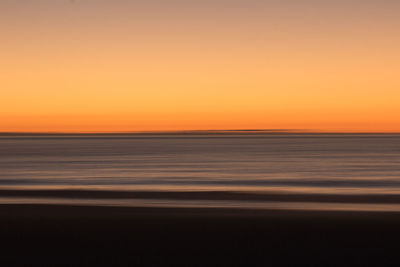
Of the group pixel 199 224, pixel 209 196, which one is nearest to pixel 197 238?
pixel 199 224

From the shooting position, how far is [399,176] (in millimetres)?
33469

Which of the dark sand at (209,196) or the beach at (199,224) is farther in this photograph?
the dark sand at (209,196)

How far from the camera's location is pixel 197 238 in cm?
1255

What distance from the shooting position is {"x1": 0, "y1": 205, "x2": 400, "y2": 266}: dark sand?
10516mm

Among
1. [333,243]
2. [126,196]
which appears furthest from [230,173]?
[333,243]

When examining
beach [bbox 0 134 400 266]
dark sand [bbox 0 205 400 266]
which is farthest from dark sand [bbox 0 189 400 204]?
dark sand [bbox 0 205 400 266]

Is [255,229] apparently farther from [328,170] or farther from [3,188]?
[328,170]

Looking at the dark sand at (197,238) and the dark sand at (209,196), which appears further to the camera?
the dark sand at (209,196)

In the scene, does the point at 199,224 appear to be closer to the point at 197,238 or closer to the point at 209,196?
the point at 197,238

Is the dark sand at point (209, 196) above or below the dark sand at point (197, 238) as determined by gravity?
below

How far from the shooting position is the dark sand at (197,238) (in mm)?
10516

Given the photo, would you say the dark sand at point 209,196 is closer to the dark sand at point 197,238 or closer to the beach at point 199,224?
the beach at point 199,224

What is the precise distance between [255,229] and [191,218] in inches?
A: 108

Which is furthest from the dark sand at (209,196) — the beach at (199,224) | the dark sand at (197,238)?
the dark sand at (197,238)
